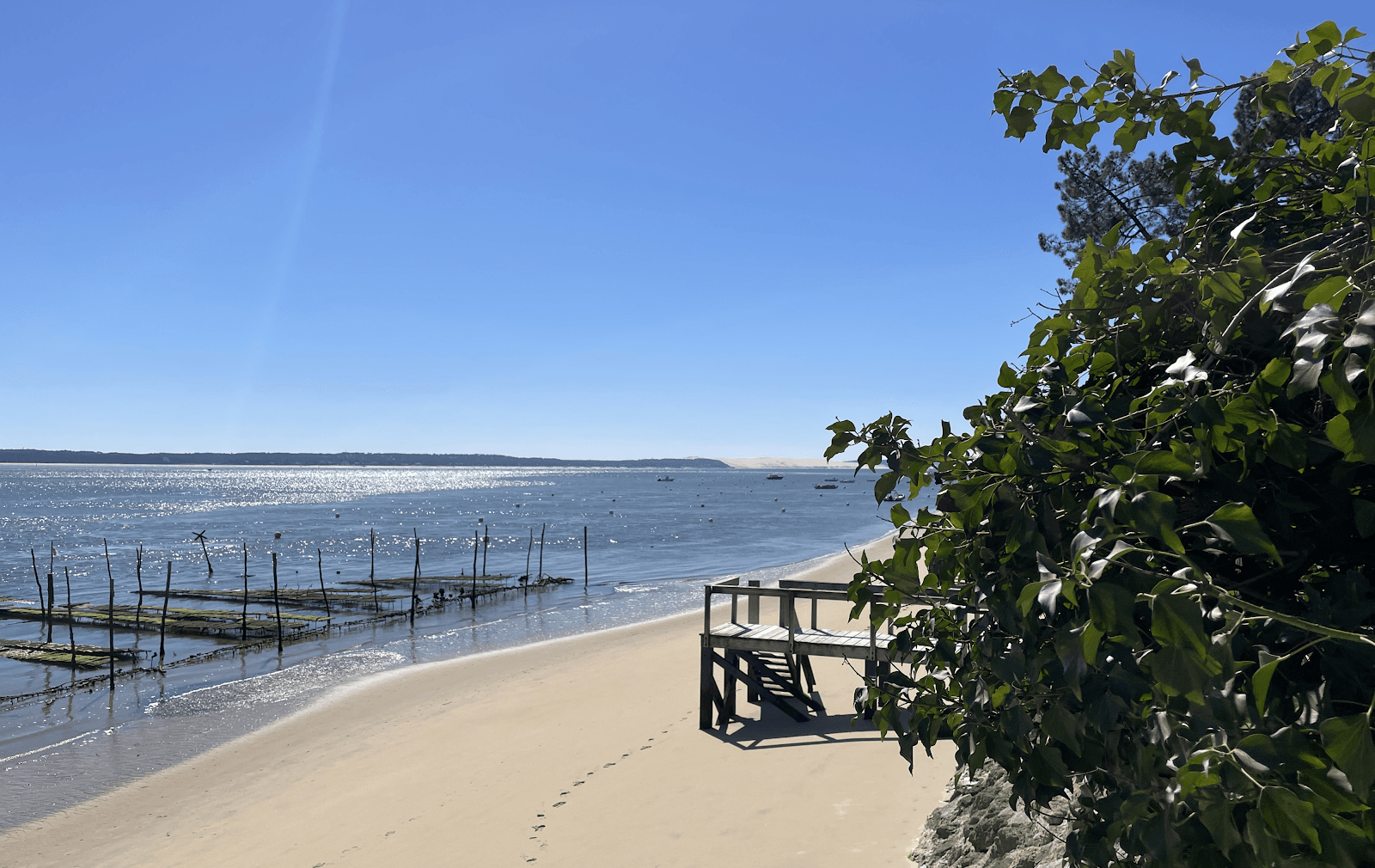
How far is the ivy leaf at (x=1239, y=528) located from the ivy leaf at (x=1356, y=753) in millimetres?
302

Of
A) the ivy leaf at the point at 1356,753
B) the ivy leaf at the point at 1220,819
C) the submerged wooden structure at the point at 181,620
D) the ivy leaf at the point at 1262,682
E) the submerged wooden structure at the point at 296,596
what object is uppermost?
the ivy leaf at the point at 1262,682

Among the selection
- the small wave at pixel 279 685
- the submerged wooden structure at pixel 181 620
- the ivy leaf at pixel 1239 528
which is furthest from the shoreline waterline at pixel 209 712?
the ivy leaf at pixel 1239 528

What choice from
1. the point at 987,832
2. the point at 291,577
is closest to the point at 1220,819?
the point at 987,832

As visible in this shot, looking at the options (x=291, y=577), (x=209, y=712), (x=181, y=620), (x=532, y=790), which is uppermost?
(x=532, y=790)

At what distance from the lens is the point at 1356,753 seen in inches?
53.4

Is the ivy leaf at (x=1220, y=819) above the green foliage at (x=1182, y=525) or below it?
below

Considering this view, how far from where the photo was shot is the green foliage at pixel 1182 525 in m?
1.44

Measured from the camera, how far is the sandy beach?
813 cm

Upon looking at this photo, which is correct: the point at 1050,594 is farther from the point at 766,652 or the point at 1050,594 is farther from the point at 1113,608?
the point at 766,652

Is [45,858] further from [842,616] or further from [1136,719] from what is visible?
[842,616]

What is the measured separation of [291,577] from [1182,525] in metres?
57.9

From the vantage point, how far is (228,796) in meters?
14.3

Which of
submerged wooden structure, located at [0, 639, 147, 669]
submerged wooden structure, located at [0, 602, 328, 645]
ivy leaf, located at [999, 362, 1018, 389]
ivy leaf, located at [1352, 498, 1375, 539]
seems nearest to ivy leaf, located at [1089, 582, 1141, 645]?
ivy leaf, located at [1352, 498, 1375, 539]

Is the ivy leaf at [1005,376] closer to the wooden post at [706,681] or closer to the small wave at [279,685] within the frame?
the wooden post at [706,681]
